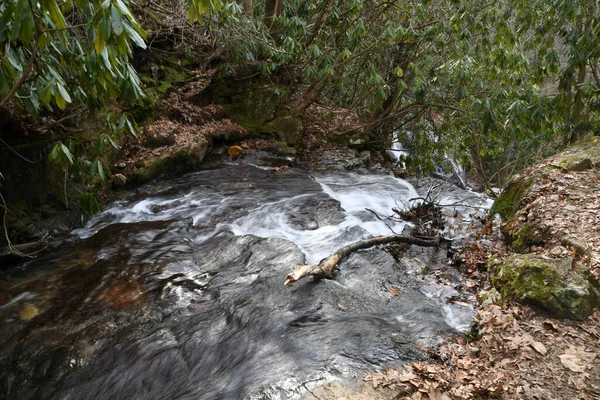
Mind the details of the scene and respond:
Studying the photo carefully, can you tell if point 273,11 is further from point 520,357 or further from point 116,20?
point 520,357

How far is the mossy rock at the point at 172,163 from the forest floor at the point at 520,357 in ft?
22.1

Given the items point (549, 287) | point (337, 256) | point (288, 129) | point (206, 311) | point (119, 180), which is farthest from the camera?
point (288, 129)

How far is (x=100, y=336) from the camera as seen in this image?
3.62 metres

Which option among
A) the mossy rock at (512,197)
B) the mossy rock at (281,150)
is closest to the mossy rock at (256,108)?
the mossy rock at (281,150)

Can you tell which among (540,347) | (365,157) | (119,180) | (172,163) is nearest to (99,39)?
(540,347)

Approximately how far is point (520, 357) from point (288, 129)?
32.0 ft

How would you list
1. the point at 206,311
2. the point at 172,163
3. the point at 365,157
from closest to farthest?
the point at 206,311 → the point at 172,163 → the point at 365,157

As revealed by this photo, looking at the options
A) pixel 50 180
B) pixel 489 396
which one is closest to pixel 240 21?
pixel 50 180

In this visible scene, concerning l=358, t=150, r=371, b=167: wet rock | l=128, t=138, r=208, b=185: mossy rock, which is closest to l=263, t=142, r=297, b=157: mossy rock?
l=128, t=138, r=208, b=185: mossy rock

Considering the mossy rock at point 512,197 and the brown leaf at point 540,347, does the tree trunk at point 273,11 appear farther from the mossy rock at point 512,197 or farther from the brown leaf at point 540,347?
the brown leaf at point 540,347

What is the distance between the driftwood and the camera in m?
4.27

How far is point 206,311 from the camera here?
4.09 metres

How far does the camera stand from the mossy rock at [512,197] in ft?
19.2

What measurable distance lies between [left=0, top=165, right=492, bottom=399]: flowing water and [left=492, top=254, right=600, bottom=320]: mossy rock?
22.1 inches
